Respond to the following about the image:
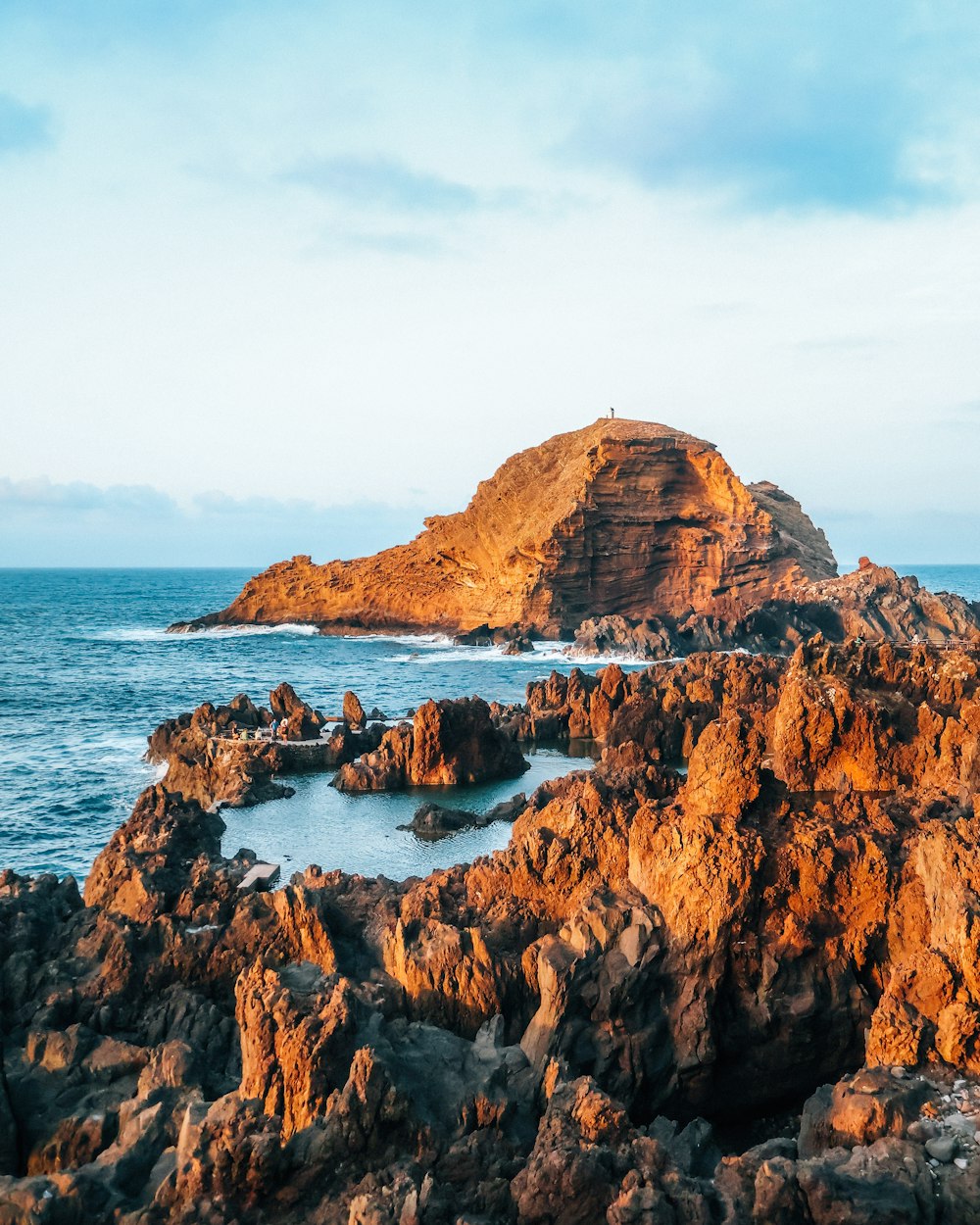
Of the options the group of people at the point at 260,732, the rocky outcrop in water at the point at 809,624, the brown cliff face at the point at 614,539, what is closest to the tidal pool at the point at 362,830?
the group of people at the point at 260,732

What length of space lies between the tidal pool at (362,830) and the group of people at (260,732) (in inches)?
100

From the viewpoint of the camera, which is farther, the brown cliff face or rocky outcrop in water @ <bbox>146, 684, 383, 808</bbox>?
the brown cliff face

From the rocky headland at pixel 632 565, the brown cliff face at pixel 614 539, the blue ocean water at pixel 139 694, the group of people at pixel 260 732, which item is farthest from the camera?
the brown cliff face at pixel 614 539

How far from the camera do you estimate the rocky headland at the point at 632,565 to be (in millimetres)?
72938

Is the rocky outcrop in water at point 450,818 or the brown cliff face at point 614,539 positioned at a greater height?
the brown cliff face at point 614,539

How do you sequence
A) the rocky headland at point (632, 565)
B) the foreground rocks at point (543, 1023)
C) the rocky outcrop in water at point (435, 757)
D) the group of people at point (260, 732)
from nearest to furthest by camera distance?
1. the foreground rocks at point (543, 1023)
2. the rocky outcrop in water at point (435, 757)
3. the group of people at point (260, 732)
4. the rocky headland at point (632, 565)

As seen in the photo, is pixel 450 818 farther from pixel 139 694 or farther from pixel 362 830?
pixel 139 694

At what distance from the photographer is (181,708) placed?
48656 millimetres

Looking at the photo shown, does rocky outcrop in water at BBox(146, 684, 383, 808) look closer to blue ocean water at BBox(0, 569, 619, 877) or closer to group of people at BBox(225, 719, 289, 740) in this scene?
group of people at BBox(225, 719, 289, 740)

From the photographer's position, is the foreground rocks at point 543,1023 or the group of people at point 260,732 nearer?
the foreground rocks at point 543,1023

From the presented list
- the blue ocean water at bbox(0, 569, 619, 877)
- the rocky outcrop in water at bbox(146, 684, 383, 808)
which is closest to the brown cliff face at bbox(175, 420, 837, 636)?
the blue ocean water at bbox(0, 569, 619, 877)

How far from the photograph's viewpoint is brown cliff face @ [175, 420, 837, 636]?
261 feet

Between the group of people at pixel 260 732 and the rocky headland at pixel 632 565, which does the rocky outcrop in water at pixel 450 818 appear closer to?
the group of people at pixel 260 732

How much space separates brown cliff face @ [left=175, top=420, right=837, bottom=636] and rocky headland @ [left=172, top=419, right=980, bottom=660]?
112 millimetres
